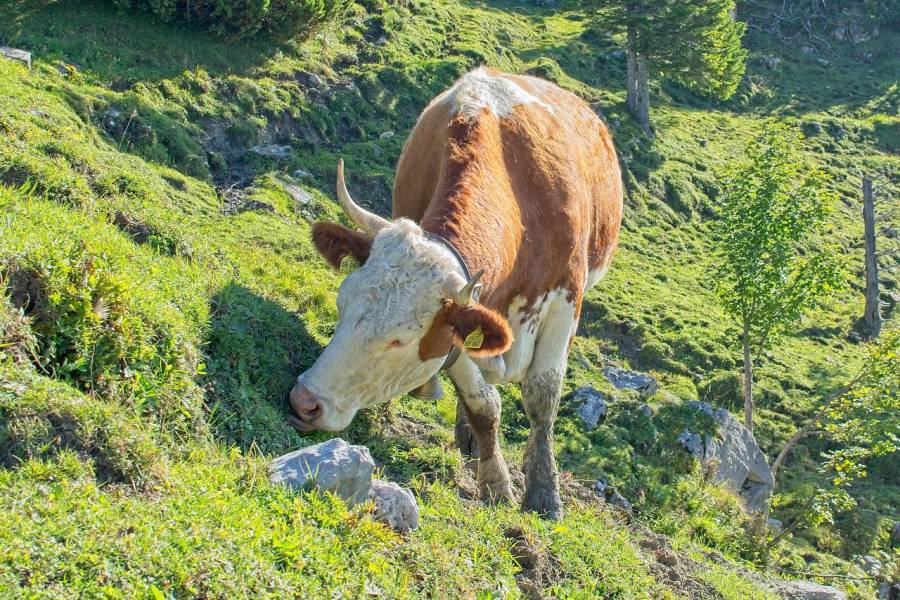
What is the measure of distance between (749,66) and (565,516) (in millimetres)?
39871

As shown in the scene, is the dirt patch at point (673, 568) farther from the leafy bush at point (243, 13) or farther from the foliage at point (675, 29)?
the foliage at point (675, 29)

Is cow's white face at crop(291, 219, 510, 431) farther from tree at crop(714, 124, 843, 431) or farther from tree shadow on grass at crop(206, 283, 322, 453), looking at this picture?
tree at crop(714, 124, 843, 431)

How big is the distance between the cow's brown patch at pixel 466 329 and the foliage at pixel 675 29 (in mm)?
26265

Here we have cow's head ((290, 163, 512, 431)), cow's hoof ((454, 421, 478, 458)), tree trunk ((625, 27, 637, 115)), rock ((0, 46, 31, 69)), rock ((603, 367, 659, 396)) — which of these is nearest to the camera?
cow's head ((290, 163, 512, 431))

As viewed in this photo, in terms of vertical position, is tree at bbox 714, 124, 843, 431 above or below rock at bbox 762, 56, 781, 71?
below

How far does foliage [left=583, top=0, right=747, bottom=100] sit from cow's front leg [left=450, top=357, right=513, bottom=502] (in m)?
25.2

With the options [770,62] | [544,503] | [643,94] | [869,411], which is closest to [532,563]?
[544,503]

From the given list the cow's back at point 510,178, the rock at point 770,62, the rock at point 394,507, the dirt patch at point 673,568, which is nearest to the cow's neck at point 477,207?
the cow's back at point 510,178

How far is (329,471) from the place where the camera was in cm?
503

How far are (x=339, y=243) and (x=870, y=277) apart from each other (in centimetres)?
1983

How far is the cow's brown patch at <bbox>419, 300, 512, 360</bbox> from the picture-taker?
5957 millimetres

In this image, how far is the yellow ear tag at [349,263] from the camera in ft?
20.4

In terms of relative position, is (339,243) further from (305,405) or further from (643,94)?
(643,94)

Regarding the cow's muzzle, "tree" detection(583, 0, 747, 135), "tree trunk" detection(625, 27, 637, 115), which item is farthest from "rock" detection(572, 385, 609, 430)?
"tree trunk" detection(625, 27, 637, 115)
